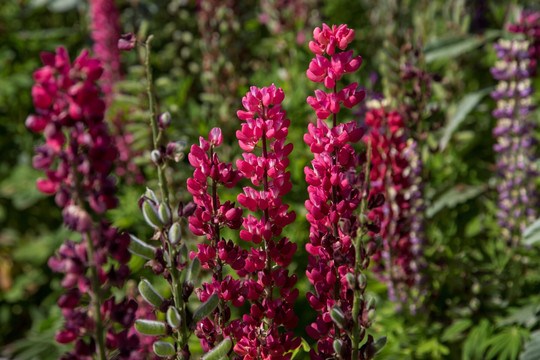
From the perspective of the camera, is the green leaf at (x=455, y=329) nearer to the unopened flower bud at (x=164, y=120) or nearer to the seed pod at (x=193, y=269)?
the seed pod at (x=193, y=269)

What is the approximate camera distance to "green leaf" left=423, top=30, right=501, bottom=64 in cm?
219

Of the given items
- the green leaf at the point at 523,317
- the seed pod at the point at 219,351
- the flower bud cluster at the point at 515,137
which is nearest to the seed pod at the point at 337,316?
the seed pod at the point at 219,351

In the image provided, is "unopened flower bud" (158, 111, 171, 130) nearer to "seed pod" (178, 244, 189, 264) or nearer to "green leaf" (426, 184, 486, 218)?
"seed pod" (178, 244, 189, 264)

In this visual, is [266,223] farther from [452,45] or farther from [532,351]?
[452,45]

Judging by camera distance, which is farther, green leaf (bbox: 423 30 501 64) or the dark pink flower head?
green leaf (bbox: 423 30 501 64)

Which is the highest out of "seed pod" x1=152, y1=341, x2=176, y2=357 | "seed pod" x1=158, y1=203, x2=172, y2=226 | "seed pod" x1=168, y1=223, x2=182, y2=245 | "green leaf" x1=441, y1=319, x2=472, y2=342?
"seed pod" x1=158, y1=203, x2=172, y2=226

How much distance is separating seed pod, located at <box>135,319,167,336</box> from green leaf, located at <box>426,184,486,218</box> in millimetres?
1281

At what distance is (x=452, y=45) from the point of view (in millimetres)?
2248

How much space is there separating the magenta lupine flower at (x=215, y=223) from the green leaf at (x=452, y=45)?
58.1 inches

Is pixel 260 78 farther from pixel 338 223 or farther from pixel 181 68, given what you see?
pixel 338 223

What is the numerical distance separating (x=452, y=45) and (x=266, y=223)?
5.28 feet

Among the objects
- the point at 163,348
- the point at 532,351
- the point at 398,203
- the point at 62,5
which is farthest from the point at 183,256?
the point at 62,5

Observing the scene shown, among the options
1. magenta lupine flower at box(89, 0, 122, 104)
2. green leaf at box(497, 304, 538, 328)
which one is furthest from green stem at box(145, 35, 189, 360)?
magenta lupine flower at box(89, 0, 122, 104)

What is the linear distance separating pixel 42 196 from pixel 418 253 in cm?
204
